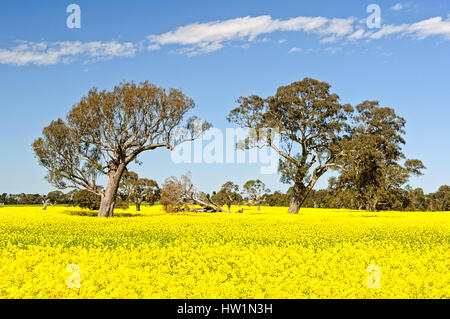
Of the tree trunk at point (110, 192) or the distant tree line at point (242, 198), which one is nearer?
the tree trunk at point (110, 192)

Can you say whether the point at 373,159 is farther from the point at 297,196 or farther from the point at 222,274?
the point at 222,274

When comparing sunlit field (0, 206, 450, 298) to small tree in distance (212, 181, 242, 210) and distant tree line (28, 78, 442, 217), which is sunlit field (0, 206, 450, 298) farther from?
small tree in distance (212, 181, 242, 210)

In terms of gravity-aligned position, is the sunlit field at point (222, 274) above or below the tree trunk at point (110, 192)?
below

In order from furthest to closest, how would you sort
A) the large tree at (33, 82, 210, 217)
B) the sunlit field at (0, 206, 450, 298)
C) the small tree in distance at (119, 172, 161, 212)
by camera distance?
the small tree in distance at (119, 172, 161, 212) → the large tree at (33, 82, 210, 217) → the sunlit field at (0, 206, 450, 298)

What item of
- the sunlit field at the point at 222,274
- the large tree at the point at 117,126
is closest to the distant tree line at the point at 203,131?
the large tree at the point at 117,126

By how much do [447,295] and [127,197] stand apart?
2450 inches

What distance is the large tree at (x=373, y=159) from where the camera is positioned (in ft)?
145

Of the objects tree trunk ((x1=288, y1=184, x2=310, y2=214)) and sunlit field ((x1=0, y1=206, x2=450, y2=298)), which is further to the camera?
tree trunk ((x1=288, y1=184, x2=310, y2=214))

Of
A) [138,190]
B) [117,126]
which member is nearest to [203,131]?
[117,126]

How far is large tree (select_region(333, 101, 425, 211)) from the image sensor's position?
4419cm

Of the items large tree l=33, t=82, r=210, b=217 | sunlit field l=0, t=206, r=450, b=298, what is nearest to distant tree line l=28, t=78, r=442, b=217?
large tree l=33, t=82, r=210, b=217

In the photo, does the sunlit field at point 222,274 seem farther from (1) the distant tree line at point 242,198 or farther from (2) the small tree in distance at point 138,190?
(2) the small tree in distance at point 138,190

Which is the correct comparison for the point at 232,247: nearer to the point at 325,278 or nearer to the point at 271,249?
the point at 271,249
